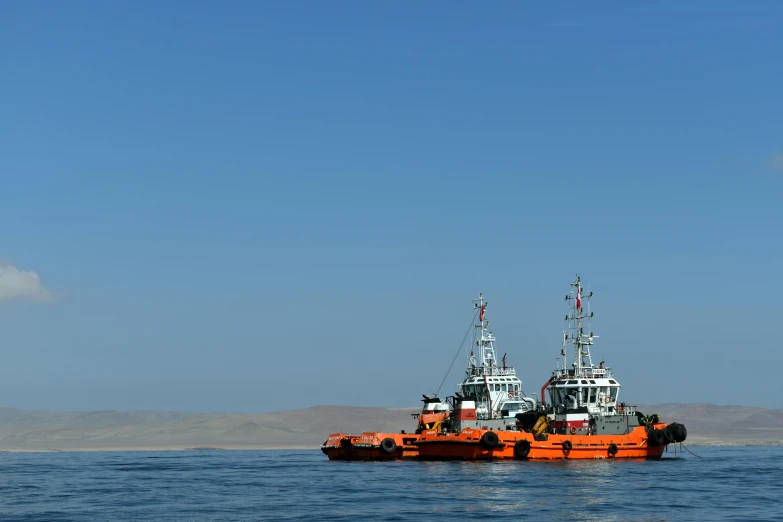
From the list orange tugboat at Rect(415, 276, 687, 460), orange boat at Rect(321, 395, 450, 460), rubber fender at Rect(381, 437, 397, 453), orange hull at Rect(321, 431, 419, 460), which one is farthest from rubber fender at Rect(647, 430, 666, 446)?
rubber fender at Rect(381, 437, 397, 453)

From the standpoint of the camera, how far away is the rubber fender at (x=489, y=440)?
208ft

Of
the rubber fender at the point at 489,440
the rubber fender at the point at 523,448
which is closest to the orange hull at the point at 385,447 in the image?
the rubber fender at the point at 489,440

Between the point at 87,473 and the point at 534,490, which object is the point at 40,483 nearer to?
the point at 87,473

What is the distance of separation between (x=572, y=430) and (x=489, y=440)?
660 centimetres

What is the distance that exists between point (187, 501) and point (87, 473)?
943 inches

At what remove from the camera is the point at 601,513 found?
40875mm

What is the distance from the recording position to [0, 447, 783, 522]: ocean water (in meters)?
41.5

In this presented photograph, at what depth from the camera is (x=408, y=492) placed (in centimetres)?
4806

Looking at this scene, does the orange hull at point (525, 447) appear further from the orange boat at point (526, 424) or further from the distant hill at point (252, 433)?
the distant hill at point (252, 433)

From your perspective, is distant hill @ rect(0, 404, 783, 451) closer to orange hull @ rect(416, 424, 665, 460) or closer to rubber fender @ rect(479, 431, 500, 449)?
orange hull @ rect(416, 424, 665, 460)

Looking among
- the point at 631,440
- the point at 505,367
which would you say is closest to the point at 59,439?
the point at 505,367

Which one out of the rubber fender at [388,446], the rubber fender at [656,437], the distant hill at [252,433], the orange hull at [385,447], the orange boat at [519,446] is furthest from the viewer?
the distant hill at [252,433]

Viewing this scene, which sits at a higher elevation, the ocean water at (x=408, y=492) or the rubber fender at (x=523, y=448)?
the rubber fender at (x=523, y=448)

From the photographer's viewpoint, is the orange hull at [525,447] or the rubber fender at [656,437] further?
Result: the rubber fender at [656,437]
